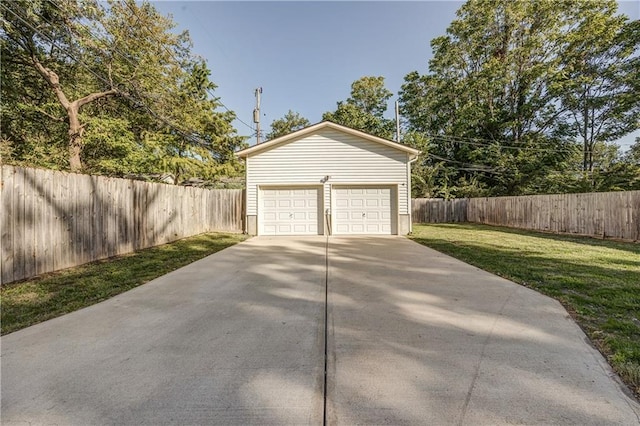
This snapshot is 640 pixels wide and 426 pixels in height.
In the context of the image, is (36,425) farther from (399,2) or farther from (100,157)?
(100,157)

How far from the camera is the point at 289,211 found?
11000 mm

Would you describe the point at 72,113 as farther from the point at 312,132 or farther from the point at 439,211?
the point at 439,211

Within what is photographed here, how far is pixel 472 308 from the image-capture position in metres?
3.31

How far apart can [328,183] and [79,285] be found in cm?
785

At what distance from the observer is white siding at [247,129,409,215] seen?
35.3 ft

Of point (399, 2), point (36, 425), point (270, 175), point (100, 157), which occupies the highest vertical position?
point (399, 2)

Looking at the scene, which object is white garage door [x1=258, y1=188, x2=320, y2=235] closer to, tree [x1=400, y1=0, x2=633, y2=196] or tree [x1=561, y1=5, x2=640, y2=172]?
tree [x1=400, y1=0, x2=633, y2=196]

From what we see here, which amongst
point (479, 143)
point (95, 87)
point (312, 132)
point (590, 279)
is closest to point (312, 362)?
point (590, 279)

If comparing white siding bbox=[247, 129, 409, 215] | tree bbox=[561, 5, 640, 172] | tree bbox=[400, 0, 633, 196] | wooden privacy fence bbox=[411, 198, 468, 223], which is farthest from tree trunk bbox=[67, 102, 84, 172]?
tree bbox=[561, 5, 640, 172]

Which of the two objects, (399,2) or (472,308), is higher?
(399,2)

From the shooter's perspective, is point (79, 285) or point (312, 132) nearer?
point (79, 285)

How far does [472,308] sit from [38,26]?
16287mm

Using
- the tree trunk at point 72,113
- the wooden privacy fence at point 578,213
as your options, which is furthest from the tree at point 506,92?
the tree trunk at point 72,113

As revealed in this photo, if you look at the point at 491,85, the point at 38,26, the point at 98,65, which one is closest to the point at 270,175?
the point at 98,65
